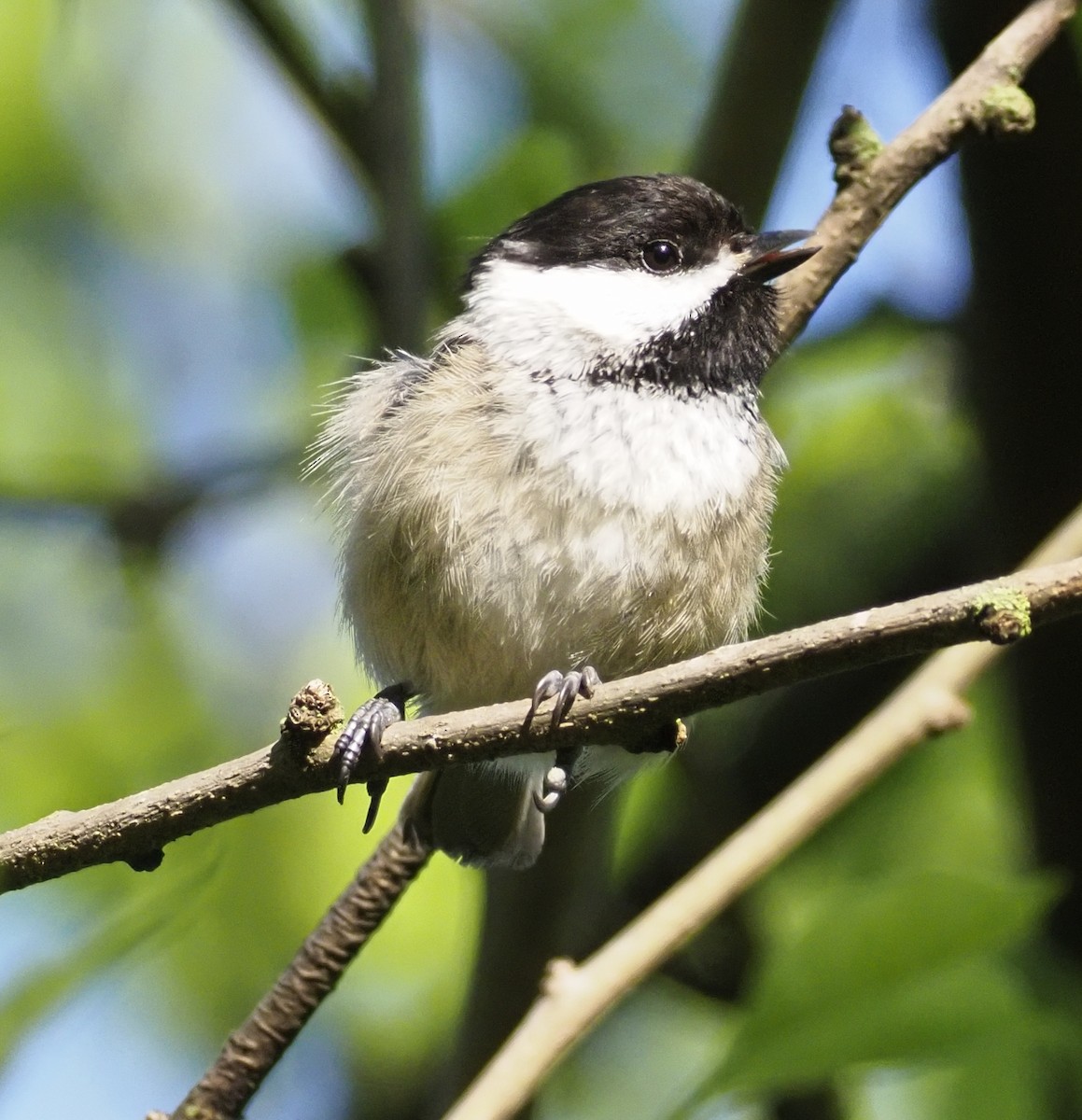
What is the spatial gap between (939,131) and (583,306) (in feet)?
2.17

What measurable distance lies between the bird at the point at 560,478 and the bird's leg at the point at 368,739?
0.03 feet

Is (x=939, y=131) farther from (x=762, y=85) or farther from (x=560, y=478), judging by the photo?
(x=560, y=478)

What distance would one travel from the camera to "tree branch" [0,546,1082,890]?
4.60 ft

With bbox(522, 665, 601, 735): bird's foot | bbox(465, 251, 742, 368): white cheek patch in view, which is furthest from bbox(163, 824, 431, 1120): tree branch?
bbox(465, 251, 742, 368): white cheek patch

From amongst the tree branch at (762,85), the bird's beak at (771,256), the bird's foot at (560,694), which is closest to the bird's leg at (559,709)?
the bird's foot at (560,694)

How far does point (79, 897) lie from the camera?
7.94 feet

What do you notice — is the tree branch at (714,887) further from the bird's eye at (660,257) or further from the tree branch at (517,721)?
the bird's eye at (660,257)

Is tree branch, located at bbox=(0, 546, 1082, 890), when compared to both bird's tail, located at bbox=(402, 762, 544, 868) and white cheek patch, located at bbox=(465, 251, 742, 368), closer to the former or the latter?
bird's tail, located at bbox=(402, 762, 544, 868)

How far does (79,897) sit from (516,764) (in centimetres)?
75

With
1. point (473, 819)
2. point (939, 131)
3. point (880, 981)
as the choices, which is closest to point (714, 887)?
point (880, 981)

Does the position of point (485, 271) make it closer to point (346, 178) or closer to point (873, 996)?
Result: point (346, 178)

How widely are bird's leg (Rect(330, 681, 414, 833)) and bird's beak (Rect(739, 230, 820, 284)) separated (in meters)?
0.94

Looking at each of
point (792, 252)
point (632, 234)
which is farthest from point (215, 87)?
point (792, 252)

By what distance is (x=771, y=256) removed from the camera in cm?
→ 259
